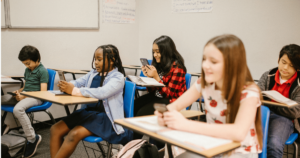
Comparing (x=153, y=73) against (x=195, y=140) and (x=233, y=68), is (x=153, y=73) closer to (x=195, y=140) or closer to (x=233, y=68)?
(x=233, y=68)

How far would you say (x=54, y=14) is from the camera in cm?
303

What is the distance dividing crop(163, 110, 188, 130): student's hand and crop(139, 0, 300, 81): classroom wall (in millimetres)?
2647

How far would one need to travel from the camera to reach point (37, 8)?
9.48 ft

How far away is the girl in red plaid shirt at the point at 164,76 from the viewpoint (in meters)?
2.22

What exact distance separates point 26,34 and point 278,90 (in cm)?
280

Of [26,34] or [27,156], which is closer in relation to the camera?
[27,156]

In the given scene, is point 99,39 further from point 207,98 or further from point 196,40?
point 207,98

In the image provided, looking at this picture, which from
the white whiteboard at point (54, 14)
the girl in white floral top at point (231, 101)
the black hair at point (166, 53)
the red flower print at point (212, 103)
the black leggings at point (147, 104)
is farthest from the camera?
the white whiteboard at point (54, 14)

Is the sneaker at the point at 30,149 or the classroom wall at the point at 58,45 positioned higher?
the classroom wall at the point at 58,45

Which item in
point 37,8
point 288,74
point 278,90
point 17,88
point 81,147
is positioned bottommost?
point 81,147

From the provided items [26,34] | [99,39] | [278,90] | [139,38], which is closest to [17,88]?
[26,34]

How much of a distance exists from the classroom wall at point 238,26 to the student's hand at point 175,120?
265cm

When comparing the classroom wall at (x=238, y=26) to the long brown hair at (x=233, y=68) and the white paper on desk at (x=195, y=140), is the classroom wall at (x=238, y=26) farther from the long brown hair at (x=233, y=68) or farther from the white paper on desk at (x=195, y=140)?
the white paper on desk at (x=195, y=140)

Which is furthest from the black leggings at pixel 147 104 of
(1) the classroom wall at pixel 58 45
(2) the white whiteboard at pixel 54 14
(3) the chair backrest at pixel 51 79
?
(2) the white whiteboard at pixel 54 14
